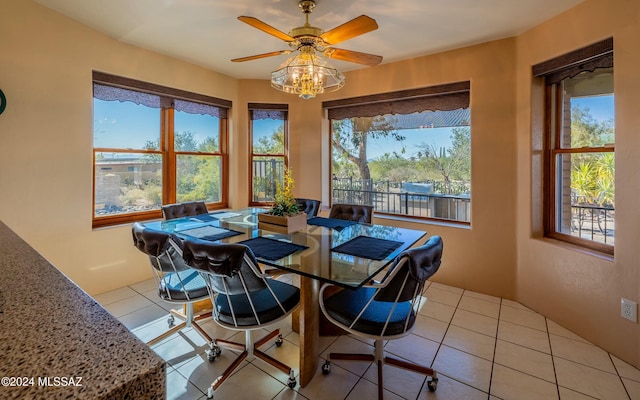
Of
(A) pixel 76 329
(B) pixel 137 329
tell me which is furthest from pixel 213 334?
(A) pixel 76 329

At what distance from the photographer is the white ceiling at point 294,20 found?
245cm

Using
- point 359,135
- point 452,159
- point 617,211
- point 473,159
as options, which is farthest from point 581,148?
point 359,135

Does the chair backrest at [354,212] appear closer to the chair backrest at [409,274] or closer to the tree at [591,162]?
the chair backrest at [409,274]

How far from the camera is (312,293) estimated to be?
202cm

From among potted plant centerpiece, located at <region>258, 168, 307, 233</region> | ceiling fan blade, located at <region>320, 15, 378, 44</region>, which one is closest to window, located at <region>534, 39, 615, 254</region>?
ceiling fan blade, located at <region>320, 15, 378, 44</region>

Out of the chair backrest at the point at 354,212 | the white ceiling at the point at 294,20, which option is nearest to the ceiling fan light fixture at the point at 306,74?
the white ceiling at the point at 294,20

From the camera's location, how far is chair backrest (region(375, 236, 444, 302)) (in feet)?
5.05

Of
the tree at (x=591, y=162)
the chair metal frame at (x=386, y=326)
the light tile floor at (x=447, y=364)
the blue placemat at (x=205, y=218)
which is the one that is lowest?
the light tile floor at (x=447, y=364)

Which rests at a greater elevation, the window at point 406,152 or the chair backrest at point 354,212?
the window at point 406,152

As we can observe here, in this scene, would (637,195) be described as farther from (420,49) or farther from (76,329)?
(76,329)

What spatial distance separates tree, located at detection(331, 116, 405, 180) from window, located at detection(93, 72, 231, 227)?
1689 mm

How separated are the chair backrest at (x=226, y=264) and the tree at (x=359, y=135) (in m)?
2.87

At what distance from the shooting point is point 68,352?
53cm

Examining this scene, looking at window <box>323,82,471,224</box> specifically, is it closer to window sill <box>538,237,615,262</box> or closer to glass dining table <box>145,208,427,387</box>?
window sill <box>538,237,615,262</box>
